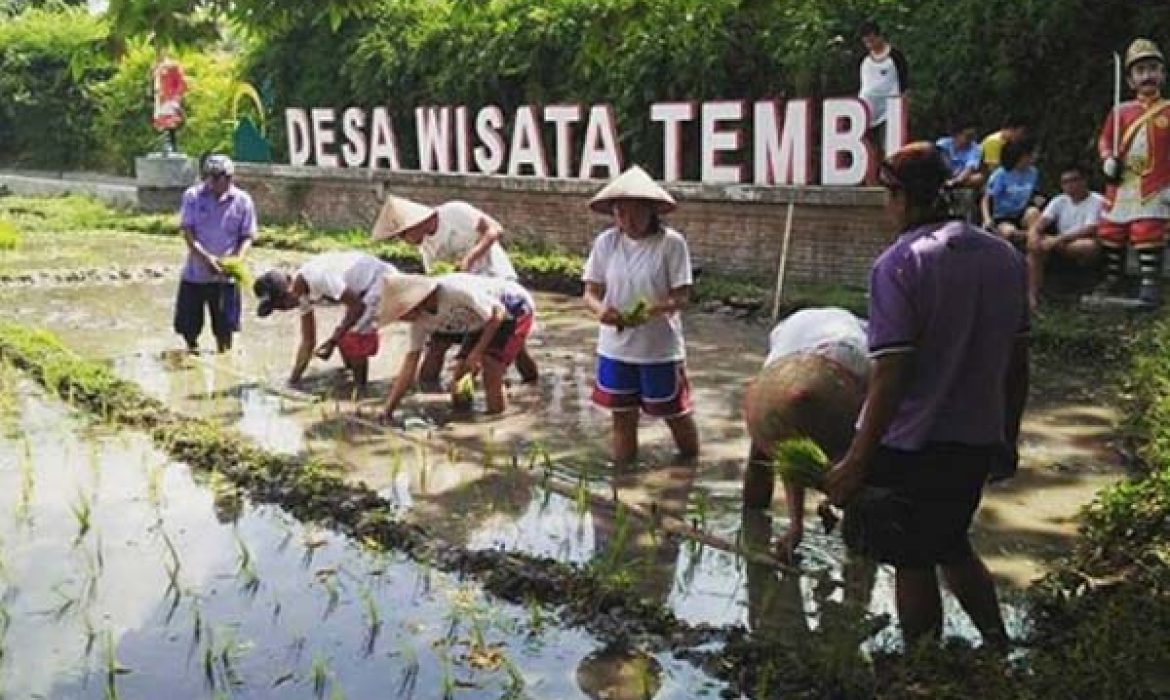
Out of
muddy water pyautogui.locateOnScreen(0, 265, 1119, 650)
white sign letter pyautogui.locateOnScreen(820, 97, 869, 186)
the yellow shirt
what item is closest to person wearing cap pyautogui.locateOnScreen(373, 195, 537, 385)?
muddy water pyautogui.locateOnScreen(0, 265, 1119, 650)

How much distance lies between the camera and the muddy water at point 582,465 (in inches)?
207

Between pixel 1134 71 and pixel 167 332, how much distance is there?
8089 millimetres

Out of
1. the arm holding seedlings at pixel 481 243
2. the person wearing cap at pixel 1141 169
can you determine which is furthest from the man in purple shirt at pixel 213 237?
the person wearing cap at pixel 1141 169

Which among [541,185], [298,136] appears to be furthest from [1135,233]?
[298,136]

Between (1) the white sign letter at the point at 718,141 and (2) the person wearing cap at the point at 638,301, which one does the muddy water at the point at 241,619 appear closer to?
(2) the person wearing cap at the point at 638,301

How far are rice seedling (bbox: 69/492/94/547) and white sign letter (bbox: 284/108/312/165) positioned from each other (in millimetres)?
14205

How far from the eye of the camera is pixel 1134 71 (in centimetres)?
956

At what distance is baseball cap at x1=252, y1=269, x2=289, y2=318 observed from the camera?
8.59m

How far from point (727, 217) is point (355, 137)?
24.7 ft

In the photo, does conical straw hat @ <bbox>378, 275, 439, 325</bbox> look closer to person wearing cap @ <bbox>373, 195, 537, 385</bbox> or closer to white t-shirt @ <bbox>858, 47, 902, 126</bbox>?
person wearing cap @ <bbox>373, 195, 537, 385</bbox>

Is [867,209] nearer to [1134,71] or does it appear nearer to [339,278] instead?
[1134,71]

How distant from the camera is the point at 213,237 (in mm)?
9883

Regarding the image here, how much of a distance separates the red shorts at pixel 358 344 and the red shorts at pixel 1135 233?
564cm

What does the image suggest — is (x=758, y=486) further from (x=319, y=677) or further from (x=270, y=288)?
(x=270, y=288)
